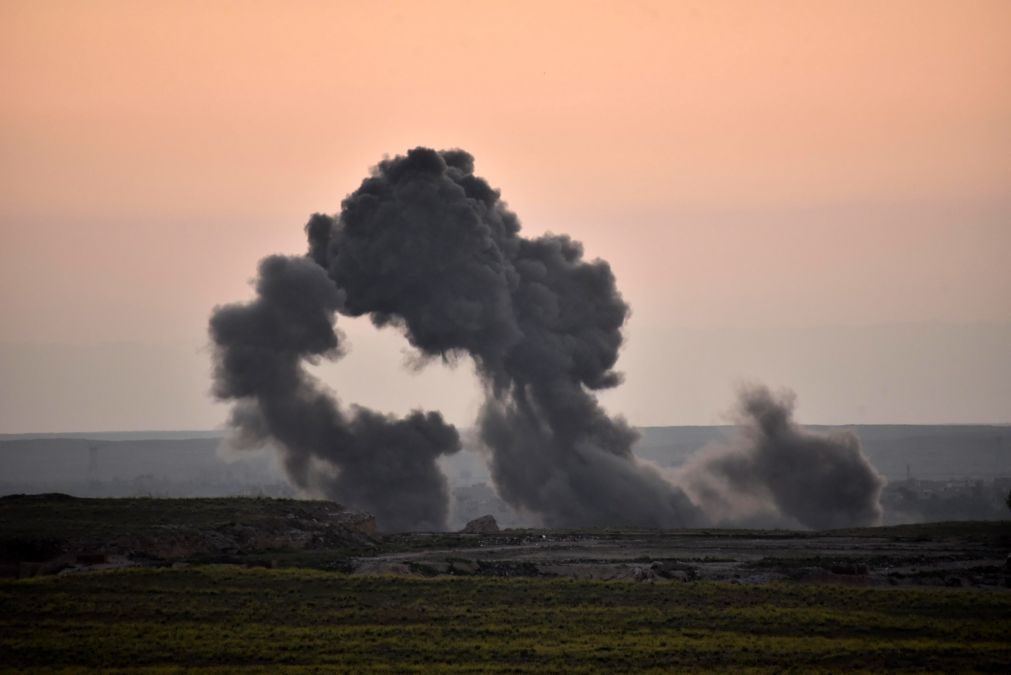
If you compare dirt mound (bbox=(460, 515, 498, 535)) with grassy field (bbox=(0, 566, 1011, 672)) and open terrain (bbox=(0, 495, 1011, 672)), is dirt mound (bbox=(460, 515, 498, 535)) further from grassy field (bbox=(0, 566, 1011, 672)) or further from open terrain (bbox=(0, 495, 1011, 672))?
grassy field (bbox=(0, 566, 1011, 672))

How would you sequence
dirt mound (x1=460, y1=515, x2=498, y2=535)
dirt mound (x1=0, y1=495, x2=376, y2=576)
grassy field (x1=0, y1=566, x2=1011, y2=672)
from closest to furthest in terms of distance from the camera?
grassy field (x1=0, y1=566, x2=1011, y2=672) → dirt mound (x1=0, y1=495, x2=376, y2=576) → dirt mound (x1=460, y1=515, x2=498, y2=535)

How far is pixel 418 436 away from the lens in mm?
133250

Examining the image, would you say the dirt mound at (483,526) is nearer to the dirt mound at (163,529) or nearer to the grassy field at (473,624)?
the dirt mound at (163,529)

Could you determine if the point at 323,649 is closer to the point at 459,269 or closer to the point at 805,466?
the point at 459,269

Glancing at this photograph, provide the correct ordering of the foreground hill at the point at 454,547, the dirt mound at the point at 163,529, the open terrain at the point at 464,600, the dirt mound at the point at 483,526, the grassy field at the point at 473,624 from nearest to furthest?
the grassy field at the point at 473,624 < the open terrain at the point at 464,600 < the foreground hill at the point at 454,547 < the dirt mound at the point at 163,529 < the dirt mound at the point at 483,526

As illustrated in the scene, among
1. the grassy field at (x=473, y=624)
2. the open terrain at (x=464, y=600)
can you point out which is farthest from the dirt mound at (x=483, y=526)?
the grassy field at (x=473, y=624)

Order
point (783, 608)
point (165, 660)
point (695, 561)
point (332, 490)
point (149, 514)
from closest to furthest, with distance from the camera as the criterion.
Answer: point (165, 660) < point (783, 608) < point (695, 561) < point (149, 514) < point (332, 490)

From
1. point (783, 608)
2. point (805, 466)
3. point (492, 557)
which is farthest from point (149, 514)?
point (805, 466)

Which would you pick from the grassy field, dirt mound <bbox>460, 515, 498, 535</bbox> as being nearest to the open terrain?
the grassy field

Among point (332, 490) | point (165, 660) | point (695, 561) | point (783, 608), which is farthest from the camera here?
point (332, 490)

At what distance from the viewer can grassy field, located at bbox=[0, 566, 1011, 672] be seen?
68250mm

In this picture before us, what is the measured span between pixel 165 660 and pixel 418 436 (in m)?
65.4

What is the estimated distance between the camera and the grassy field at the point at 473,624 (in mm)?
68250

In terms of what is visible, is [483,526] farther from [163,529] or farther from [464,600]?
[464,600]
